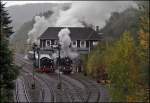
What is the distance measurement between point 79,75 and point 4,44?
164 feet

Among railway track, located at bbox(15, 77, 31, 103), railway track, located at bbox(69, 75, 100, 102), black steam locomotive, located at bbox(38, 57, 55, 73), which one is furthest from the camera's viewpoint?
black steam locomotive, located at bbox(38, 57, 55, 73)

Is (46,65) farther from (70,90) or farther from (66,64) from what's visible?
(70,90)

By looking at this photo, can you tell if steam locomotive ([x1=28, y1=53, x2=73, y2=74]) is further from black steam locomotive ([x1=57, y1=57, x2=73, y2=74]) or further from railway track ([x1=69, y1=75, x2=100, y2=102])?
railway track ([x1=69, y1=75, x2=100, y2=102])

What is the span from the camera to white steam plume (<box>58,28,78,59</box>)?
8412 cm

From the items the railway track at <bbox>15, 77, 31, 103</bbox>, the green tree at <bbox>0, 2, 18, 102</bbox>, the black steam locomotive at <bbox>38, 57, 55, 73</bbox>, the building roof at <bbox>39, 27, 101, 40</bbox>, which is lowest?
the railway track at <bbox>15, 77, 31, 103</bbox>

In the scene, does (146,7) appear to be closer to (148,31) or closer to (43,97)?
(148,31)

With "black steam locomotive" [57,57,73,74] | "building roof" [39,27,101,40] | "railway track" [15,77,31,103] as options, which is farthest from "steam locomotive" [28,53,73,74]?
"building roof" [39,27,101,40]

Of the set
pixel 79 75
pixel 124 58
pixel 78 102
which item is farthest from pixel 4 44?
pixel 79 75

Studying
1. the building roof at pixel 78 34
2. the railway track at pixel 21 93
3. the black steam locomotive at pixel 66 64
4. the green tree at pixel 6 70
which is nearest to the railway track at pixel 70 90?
the railway track at pixel 21 93

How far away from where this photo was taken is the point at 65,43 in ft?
292

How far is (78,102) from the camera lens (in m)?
49.4

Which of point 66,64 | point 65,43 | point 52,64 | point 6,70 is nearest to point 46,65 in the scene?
point 52,64

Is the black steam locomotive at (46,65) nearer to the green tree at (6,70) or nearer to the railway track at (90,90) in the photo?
the railway track at (90,90)

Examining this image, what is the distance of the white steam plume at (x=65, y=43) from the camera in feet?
276
